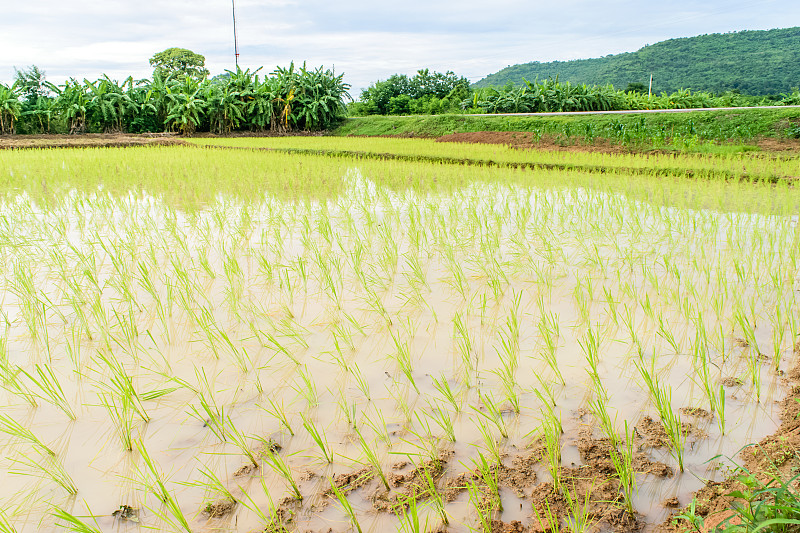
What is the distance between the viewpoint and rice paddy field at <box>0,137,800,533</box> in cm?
124

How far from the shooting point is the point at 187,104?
54.1ft

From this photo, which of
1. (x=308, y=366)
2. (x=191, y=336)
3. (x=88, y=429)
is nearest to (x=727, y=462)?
(x=308, y=366)

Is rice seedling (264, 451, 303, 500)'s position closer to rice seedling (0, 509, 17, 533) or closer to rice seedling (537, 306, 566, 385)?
rice seedling (0, 509, 17, 533)

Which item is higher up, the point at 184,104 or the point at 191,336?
the point at 184,104

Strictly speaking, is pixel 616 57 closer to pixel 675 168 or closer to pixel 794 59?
pixel 794 59

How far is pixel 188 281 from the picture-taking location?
8.74 feet

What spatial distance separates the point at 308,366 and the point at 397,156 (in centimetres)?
698

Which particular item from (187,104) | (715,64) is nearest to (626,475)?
(187,104)

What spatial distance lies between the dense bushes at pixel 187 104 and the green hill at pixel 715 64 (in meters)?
28.8

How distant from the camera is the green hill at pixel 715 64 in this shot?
37.5m

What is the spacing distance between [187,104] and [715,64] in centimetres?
4231

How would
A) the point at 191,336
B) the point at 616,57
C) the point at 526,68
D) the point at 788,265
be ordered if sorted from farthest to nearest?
the point at 526,68 < the point at 616,57 < the point at 788,265 < the point at 191,336

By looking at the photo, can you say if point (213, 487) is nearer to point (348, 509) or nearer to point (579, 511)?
point (348, 509)

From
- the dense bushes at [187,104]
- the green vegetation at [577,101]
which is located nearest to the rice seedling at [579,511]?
the green vegetation at [577,101]
